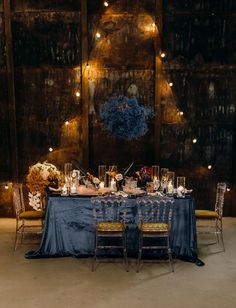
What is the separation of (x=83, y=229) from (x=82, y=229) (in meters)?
0.02

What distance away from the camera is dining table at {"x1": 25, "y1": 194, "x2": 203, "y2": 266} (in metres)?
6.04

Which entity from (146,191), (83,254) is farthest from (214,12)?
(83,254)

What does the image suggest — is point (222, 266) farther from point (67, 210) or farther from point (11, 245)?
point (11, 245)

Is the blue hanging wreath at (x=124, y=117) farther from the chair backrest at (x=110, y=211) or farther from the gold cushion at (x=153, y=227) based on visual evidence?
the gold cushion at (x=153, y=227)

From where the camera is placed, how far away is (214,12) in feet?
25.2

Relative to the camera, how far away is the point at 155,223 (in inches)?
227

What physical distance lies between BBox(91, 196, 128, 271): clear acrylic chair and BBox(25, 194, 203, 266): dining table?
0.41 ft

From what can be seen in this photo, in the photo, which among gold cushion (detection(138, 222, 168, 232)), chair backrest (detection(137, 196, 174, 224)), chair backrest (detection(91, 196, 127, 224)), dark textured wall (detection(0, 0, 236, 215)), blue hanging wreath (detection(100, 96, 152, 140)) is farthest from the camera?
dark textured wall (detection(0, 0, 236, 215))

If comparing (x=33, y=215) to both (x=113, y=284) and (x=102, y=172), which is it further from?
(x=113, y=284)

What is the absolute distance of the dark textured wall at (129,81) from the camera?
7.75 metres

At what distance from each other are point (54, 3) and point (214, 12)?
3039 millimetres

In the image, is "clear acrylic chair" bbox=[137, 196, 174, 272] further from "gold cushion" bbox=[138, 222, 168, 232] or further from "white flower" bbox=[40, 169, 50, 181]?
"white flower" bbox=[40, 169, 50, 181]

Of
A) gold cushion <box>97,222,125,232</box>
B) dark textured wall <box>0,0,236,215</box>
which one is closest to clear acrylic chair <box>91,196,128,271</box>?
gold cushion <box>97,222,125,232</box>

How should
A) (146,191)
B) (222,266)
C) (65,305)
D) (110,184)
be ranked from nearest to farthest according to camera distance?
(65,305) < (222,266) < (146,191) < (110,184)
